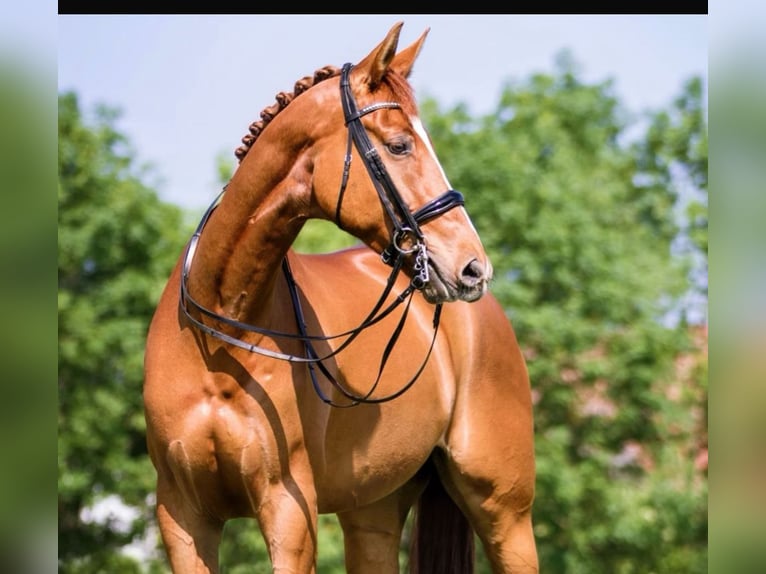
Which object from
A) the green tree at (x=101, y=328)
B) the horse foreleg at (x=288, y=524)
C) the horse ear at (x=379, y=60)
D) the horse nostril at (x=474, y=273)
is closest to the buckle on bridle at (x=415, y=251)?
the horse nostril at (x=474, y=273)

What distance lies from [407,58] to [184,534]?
2277 mm

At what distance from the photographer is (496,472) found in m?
5.83

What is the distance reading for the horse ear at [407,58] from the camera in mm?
4660

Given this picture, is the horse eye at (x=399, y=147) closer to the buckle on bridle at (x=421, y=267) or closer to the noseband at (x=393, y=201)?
the noseband at (x=393, y=201)

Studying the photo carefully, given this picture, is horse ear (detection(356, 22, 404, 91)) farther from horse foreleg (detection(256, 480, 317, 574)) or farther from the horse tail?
the horse tail

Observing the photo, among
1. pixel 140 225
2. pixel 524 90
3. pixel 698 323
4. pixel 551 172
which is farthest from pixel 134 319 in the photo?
pixel 524 90

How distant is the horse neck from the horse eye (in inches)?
14.8

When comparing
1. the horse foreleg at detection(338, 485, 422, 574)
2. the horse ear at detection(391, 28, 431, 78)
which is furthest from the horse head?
the horse foreleg at detection(338, 485, 422, 574)

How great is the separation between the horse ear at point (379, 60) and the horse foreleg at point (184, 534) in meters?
1.96

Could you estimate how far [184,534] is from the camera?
15.6 ft

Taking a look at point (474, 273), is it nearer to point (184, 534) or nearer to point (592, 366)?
point (184, 534)

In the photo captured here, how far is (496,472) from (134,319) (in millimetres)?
14866

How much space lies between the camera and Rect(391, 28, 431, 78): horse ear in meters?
4.66
